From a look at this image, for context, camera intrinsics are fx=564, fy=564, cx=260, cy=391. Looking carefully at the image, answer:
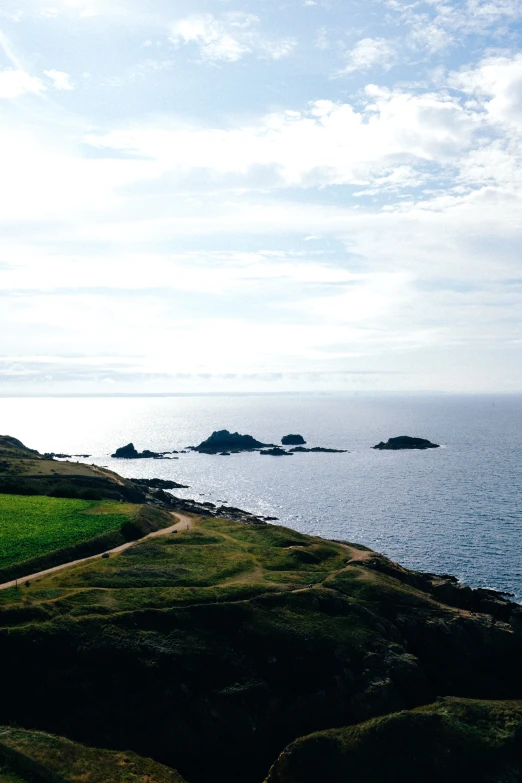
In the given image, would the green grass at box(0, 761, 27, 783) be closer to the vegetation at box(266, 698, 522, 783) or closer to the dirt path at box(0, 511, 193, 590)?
the vegetation at box(266, 698, 522, 783)

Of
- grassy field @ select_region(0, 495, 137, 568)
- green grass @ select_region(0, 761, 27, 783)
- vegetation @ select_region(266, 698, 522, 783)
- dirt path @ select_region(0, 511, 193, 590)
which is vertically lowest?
vegetation @ select_region(266, 698, 522, 783)

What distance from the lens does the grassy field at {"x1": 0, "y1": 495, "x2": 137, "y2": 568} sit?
2869 inches

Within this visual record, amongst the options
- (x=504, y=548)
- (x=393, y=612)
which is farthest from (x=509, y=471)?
(x=393, y=612)

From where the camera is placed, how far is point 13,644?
52.6 m

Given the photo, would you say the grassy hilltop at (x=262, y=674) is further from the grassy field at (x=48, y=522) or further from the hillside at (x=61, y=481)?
the hillside at (x=61, y=481)

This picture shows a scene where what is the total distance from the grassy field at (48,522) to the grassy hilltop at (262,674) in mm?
8017

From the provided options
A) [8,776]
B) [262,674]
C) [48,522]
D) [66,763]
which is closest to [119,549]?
[48,522]

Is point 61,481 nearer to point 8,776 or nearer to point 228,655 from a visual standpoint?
point 228,655

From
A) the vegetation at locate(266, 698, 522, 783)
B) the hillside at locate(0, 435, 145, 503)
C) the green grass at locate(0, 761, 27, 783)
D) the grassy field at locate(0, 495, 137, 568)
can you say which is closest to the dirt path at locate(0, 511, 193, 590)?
the grassy field at locate(0, 495, 137, 568)

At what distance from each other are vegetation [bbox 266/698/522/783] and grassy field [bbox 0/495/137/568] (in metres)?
40.6

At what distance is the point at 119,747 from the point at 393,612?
3289cm

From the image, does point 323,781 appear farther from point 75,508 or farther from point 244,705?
point 75,508

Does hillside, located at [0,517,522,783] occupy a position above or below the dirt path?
below

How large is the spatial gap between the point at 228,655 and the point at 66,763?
1754cm
